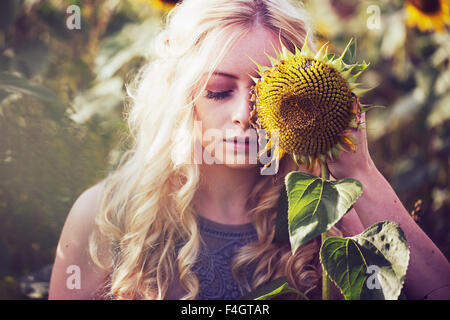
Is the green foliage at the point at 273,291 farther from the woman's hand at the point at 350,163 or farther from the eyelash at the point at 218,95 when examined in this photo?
the eyelash at the point at 218,95

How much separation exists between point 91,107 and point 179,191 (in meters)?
0.71

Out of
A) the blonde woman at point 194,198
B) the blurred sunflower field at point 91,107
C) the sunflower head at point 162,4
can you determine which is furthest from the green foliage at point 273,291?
the sunflower head at point 162,4

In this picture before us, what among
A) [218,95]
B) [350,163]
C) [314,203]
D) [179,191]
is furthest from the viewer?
[179,191]

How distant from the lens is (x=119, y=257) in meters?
0.94

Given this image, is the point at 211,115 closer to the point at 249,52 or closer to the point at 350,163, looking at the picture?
the point at 249,52

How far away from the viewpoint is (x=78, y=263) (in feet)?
3.07

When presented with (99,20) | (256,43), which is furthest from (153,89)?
(99,20)

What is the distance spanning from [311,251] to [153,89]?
457 mm

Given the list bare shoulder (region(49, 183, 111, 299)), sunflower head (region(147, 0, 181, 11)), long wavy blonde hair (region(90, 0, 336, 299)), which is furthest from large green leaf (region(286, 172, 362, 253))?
sunflower head (region(147, 0, 181, 11))

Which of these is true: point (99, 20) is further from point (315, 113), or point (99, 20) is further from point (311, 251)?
point (315, 113)

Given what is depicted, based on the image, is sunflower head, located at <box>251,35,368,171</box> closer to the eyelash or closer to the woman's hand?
the woman's hand

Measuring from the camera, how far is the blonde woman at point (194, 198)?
0.81 meters

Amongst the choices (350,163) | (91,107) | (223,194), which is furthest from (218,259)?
(91,107)

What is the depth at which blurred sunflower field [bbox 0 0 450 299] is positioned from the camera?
4.06ft
